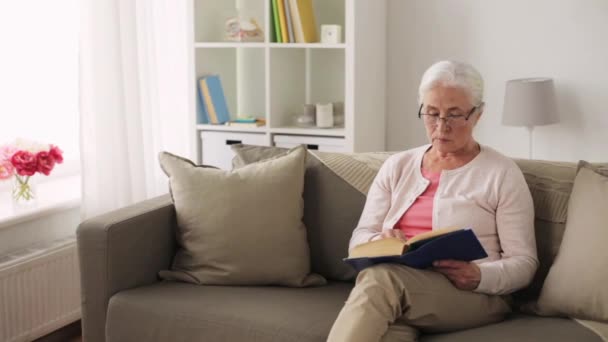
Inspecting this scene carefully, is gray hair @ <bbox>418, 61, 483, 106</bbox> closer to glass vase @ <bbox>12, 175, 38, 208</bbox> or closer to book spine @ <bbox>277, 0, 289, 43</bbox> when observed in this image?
book spine @ <bbox>277, 0, 289, 43</bbox>

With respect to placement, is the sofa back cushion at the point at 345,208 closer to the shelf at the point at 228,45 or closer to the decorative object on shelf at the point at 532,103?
the shelf at the point at 228,45

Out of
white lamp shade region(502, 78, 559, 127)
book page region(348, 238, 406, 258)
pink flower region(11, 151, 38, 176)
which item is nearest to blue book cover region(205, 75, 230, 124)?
pink flower region(11, 151, 38, 176)

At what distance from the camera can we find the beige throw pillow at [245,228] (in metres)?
2.60

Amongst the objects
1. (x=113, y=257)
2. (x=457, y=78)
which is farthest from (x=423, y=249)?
(x=113, y=257)

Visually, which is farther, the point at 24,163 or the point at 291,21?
the point at 291,21

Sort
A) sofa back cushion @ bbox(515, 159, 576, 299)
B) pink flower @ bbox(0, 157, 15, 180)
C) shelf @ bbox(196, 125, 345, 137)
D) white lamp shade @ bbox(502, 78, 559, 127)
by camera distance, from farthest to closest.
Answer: shelf @ bbox(196, 125, 345, 137)
white lamp shade @ bbox(502, 78, 559, 127)
pink flower @ bbox(0, 157, 15, 180)
sofa back cushion @ bbox(515, 159, 576, 299)

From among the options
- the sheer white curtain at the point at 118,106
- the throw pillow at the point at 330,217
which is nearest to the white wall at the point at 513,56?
the sheer white curtain at the point at 118,106

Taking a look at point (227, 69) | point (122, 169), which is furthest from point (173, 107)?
point (122, 169)

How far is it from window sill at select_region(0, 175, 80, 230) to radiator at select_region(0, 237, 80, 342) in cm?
13

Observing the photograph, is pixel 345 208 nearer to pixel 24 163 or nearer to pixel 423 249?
pixel 423 249

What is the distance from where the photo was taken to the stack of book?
3.82 metres

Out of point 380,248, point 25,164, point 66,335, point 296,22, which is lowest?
point 66,335

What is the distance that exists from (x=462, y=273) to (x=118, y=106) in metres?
1.78

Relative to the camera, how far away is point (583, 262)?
219 cm
